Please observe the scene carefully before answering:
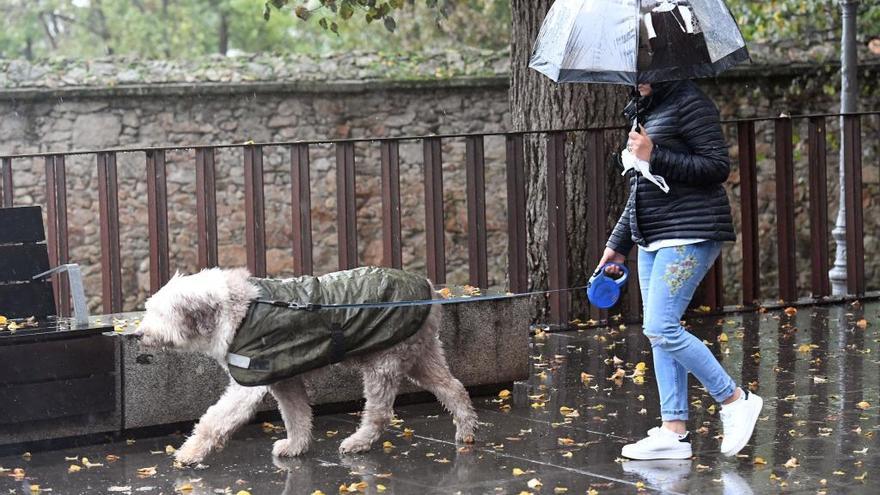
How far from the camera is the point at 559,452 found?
692 centimetres

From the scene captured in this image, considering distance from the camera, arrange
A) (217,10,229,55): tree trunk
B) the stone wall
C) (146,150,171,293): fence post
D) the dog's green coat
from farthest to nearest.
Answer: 1. (217,10,229,55): tree trunk
2. the stone wall
3. (146,150,171,293): fence post
4. the dog's green coat

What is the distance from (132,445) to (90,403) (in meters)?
0.31

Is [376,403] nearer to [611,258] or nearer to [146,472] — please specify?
[146,472]

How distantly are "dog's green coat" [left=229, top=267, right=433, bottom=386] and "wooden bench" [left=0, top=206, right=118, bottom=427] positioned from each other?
1053mm

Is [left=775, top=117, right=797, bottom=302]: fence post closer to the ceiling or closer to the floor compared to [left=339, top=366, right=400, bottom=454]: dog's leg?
closer to the ceiling

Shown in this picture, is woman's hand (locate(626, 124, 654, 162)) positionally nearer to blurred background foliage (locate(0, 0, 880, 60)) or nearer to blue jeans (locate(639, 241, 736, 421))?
blue jeans (locate(639, 241, 736, 421))

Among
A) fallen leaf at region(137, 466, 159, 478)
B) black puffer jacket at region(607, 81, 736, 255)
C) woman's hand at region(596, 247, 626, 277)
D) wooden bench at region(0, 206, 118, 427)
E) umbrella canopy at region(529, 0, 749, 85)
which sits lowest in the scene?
fallen leaf at region(137, 466, 159, 478)

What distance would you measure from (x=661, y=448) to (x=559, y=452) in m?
0.53

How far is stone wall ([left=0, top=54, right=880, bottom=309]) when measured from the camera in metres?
17.8

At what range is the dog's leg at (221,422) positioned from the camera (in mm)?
6703

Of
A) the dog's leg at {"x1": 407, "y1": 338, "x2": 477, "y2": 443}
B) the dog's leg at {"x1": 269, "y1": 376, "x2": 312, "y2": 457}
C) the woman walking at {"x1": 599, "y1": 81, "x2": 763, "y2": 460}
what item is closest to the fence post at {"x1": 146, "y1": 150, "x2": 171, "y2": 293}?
the dog's leg at {"x1": 269, "y1": 376, "x2": 312, "y2": 457}

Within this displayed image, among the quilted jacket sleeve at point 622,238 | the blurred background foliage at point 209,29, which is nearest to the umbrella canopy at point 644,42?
the quilted jacket sleeve at point 622,238

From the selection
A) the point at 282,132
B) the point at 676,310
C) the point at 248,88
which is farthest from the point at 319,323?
the point at 282,132

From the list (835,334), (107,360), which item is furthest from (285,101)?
(107,360)
